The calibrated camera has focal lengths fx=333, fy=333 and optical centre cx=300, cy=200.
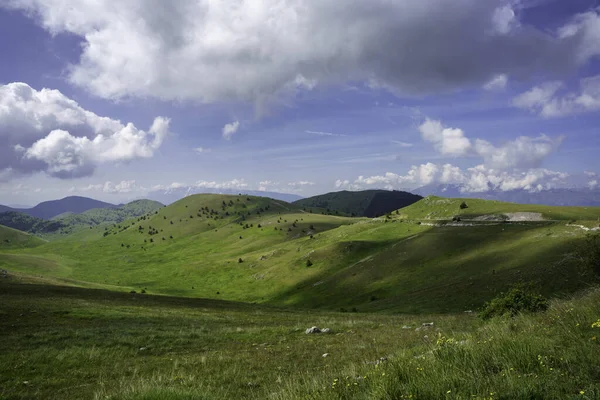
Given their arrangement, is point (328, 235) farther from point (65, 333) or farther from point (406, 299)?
point (65, 333)

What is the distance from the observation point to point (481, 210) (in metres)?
102

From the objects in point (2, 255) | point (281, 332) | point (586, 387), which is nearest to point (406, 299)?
point (281, 332)

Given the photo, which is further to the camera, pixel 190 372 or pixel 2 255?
pixel 2 255

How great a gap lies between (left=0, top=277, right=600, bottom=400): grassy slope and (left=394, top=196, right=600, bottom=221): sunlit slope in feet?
271

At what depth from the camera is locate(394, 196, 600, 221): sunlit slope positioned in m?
83.6

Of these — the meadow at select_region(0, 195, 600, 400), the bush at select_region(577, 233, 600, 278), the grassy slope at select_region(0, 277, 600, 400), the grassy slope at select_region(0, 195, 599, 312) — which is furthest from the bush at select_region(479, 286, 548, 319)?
the bush at select_region(577, 233, 600, 278)

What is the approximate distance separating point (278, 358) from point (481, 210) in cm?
10249

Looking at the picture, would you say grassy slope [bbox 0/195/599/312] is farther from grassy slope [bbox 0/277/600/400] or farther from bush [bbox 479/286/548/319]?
grassy slope [bbox 0/277/600/400]

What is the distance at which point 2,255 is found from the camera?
528 feet

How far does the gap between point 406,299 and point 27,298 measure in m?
48.1

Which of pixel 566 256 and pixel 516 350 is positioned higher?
pixel 516 350

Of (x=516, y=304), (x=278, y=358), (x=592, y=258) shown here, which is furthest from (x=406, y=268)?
(x=278, y=358)

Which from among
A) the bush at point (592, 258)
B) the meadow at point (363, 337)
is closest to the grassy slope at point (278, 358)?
the meadow at point (363, 337)

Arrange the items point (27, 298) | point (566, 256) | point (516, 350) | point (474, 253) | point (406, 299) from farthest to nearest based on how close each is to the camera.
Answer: point (474, 253) → point (406, 299) → point (566, 256) → point (27, 298) → point (516, 350)
